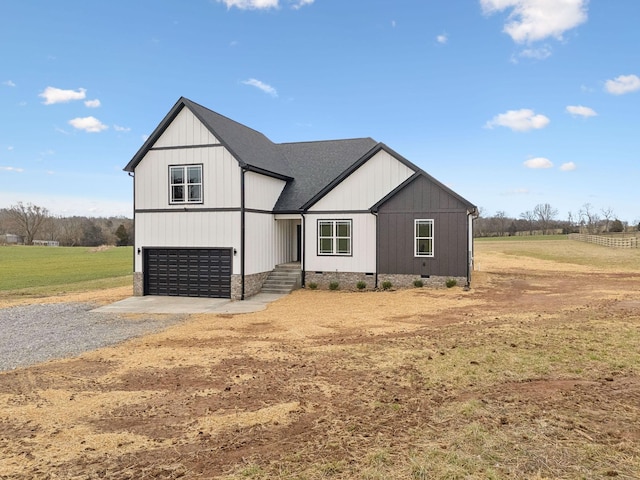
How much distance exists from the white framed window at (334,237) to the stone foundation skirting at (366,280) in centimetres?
110

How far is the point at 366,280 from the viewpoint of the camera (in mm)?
19297

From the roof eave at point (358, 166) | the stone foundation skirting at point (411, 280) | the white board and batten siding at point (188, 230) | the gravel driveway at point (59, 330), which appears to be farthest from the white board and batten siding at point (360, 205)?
the gravel driveway at point (59, 330)

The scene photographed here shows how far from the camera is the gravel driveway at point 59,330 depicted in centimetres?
961

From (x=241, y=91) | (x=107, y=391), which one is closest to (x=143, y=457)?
(x=107, y=391)

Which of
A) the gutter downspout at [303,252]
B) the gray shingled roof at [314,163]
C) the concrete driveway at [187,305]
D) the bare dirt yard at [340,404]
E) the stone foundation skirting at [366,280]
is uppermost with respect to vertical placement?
the gray shingled roof at [314,163]

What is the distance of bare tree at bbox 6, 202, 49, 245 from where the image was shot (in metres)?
91.6

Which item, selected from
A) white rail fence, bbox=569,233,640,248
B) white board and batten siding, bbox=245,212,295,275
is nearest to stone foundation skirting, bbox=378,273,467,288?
white board and batten siding, bbox=245,212,295,275

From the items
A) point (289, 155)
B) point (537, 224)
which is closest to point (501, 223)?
point (537, 224)

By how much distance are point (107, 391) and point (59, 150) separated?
4046cm

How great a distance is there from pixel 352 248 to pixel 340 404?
13.7 meters

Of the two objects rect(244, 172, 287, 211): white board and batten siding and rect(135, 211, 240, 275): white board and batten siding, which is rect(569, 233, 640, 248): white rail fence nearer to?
rect(244, 172, 287, 211): white board and batten siding

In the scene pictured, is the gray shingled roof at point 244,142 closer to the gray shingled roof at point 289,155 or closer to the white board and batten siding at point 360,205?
the gray shingled roof at point 289,155

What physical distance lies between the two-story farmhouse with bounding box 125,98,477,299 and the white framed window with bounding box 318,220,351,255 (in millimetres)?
48

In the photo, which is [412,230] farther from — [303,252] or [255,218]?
[255,218]
